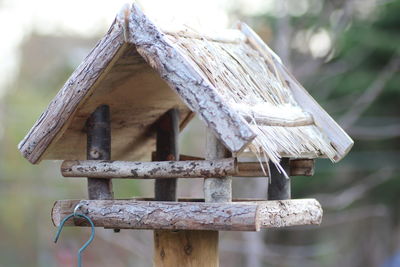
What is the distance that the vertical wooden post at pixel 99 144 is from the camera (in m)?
3.62

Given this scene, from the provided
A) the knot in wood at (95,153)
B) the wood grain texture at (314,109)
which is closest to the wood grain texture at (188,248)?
the knot in wood at (95,153)

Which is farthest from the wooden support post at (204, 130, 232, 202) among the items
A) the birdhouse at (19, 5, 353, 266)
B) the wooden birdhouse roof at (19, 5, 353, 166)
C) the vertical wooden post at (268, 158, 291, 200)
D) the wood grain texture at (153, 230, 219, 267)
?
the vertical wooden post at (268, 158, 291, 200)

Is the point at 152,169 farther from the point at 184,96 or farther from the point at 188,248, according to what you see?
the point at 188,248

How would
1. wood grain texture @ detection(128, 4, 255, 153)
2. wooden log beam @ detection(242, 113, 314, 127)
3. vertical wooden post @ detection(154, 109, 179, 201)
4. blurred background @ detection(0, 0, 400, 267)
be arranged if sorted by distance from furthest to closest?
blurred background @ detection(0, 0, 400, 267)
vertical wooden post @ detection(154, 109, 179, 201)
wooden log beam @ detection(242, 113, 314, 127)
wood grain texture @ detection(128, 4, 255, 153)

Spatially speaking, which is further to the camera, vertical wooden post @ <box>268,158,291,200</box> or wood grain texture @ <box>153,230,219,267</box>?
vertical wooden post @ <box>268,158,291,200</box>

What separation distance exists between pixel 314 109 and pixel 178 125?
2.55 ft

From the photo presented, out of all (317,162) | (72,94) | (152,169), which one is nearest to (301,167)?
(152,169)

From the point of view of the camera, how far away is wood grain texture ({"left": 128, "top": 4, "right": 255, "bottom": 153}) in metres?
3.04

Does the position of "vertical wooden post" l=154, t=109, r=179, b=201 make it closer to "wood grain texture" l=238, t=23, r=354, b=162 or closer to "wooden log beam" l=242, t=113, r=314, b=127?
"wood grain texture" l=238, t=23, r=354, b=162

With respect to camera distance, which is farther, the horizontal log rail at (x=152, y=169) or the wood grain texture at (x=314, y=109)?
the wood grain texture at (x=314, y=109)

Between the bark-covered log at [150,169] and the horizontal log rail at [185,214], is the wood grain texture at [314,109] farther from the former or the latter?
the bark-covered log at [150,169]

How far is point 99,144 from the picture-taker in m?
3.65

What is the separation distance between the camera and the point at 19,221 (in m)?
16.7

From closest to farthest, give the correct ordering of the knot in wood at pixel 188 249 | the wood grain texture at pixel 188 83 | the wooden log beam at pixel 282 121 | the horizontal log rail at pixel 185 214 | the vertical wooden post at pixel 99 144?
the wood grain texture at pixel 188 83
the horizontal log rail at pixel 185 214
the wooden log beam at pixel 282 121
the vertical wooden post at pixel 99 144
the knot in wood at pixel 188 249
